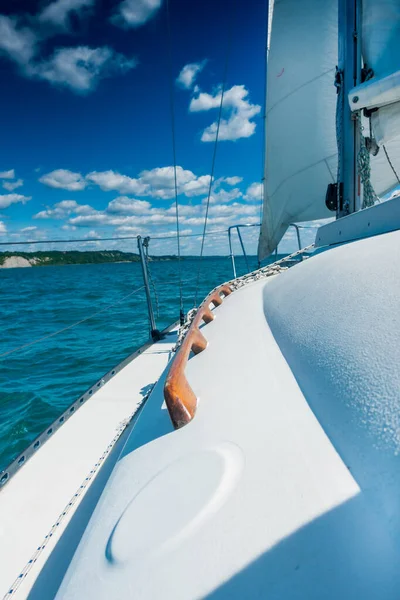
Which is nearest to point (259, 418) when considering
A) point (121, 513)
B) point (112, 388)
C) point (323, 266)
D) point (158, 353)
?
point (121, 513)

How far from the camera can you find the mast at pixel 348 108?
288 cm

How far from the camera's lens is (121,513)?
21.7 inches

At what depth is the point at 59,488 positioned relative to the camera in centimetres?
125

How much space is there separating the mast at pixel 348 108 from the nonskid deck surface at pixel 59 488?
7.84 feet

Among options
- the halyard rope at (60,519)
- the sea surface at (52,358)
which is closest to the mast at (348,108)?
the sea surface at (52,358)

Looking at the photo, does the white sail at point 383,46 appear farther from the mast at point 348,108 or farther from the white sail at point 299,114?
the white sail at point 299,114

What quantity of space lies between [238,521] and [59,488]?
1.05 meters

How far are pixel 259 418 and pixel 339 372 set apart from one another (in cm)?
18

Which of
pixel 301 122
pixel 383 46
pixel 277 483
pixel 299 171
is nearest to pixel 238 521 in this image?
pixel 277 483

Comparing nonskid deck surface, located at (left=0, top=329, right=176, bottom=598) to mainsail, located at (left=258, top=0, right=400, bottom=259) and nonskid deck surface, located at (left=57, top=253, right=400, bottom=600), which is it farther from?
mainsail, located at (left=258, top=0, right=400, bottom=259)

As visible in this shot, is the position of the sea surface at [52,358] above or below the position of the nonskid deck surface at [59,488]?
below

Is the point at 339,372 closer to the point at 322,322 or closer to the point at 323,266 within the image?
the point at 322,322

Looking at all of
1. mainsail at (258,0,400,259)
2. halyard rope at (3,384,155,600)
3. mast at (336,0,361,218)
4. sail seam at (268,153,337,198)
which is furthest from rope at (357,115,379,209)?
halyard rope at (3,384,155,600)

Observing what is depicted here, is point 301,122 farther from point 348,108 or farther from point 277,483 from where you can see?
point 277,483
